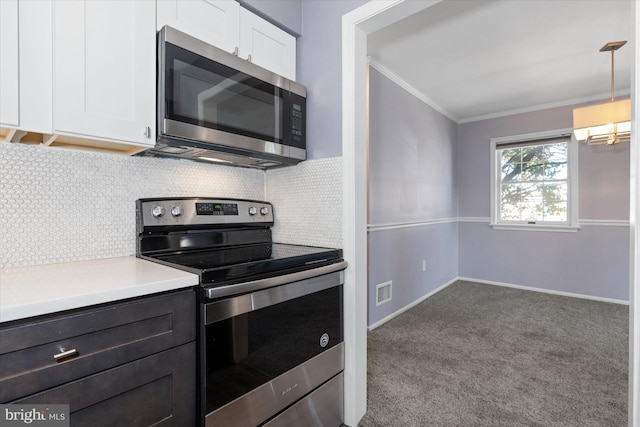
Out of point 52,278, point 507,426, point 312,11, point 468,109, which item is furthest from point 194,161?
point 468,109

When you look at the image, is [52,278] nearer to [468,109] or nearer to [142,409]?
[142,409]

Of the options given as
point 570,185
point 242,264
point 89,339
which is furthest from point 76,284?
point 570,185

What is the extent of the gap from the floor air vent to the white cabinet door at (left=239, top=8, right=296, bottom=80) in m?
2.10

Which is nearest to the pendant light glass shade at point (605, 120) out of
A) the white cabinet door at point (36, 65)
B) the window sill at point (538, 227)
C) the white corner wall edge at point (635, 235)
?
the window sill at point (538, 227)

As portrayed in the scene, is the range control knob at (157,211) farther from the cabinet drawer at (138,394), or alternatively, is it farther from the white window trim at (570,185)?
the white window trim at (570,185)

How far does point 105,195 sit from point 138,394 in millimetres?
871

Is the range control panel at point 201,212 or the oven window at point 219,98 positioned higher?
the oven window at point 219,98

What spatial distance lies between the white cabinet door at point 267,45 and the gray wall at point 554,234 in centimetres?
386

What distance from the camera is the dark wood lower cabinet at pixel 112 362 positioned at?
73cm

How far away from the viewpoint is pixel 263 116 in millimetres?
1565

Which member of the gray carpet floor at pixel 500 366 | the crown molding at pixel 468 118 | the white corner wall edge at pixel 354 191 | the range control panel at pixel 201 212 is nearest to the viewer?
the range control panel at pixel 201 212

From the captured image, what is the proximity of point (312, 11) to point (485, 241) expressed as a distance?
414 cm

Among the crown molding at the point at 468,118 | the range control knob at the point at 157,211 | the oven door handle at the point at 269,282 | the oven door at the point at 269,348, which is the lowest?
the oven door at the point at 269,348

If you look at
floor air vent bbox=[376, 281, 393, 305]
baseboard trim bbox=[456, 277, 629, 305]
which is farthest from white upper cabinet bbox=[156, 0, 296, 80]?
baseboard trim bbox=[456, 277, 629, 305]
